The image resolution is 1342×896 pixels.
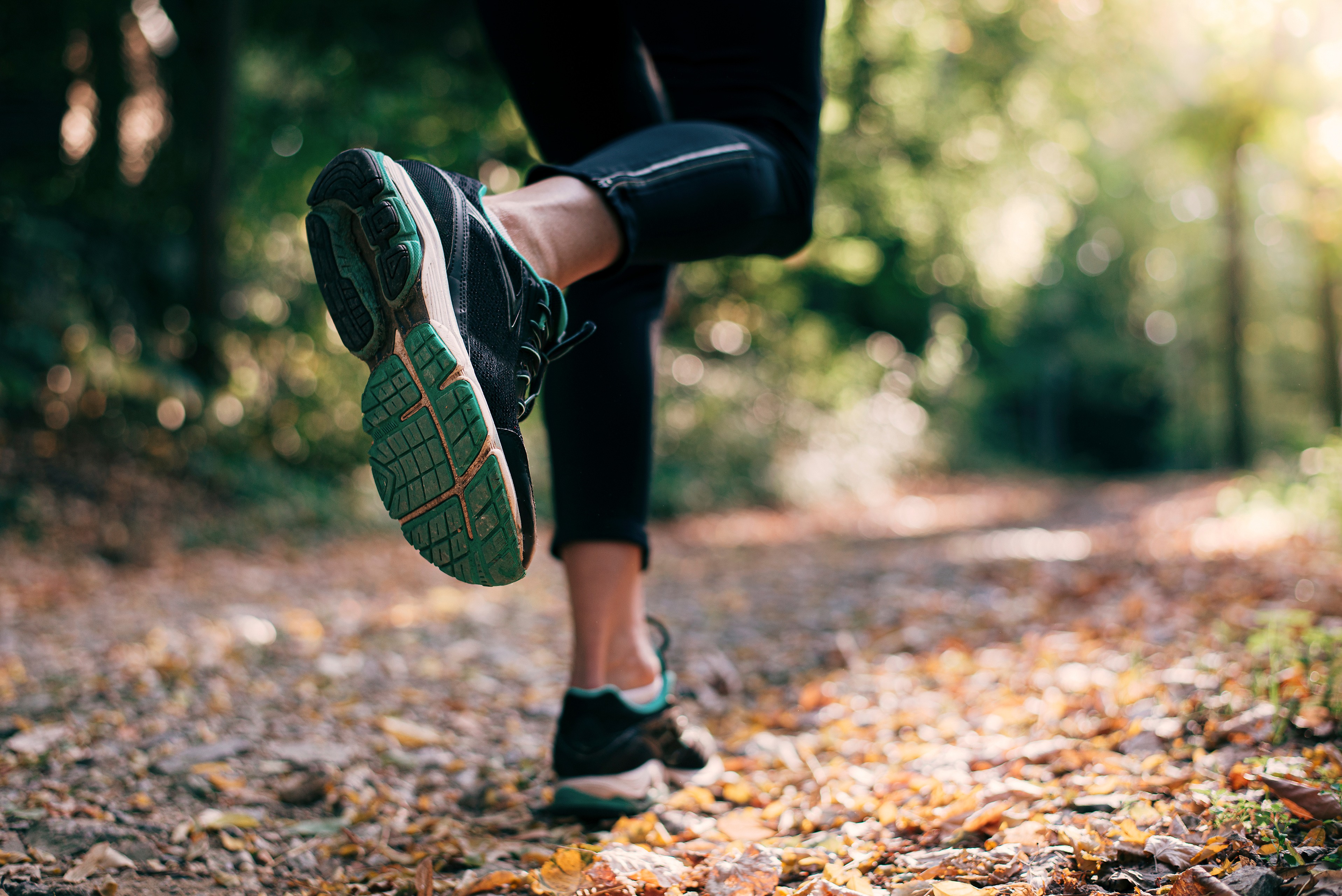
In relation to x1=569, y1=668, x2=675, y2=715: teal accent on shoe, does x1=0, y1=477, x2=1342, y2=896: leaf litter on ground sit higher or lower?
lower

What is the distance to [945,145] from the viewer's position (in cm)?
777

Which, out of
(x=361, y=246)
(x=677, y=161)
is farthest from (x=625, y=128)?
(x=361, y=246)

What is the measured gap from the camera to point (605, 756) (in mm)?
1229

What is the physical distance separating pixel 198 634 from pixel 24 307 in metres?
2.99

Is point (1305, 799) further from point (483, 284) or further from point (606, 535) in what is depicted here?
point (483, 284)

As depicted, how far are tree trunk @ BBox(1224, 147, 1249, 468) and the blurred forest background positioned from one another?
0.06 m

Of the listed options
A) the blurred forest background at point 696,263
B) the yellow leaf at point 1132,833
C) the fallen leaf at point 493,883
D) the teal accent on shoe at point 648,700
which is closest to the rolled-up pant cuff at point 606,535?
the teal accent on shoe at point 648,700

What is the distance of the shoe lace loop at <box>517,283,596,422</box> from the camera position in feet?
3.25

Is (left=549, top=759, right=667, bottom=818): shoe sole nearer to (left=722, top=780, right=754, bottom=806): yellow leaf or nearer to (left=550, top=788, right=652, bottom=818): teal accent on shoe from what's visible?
(left=550, top=788, right=652, bottom=818): teal accent on shoe

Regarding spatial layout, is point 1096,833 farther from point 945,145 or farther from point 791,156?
point 945,145

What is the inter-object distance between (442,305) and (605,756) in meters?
0.68

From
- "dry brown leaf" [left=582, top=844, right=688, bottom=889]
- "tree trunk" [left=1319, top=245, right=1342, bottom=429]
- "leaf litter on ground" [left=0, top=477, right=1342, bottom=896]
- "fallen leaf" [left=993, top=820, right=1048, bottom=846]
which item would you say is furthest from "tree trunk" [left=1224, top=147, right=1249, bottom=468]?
"dry brown leaf" [left=582, top=844, right=688, bottom=889]

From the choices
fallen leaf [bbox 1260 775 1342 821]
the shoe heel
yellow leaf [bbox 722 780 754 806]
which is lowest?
yellow leaf [bbox 722 780 754 806]

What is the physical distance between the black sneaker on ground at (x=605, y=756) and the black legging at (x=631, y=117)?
0.71ft
